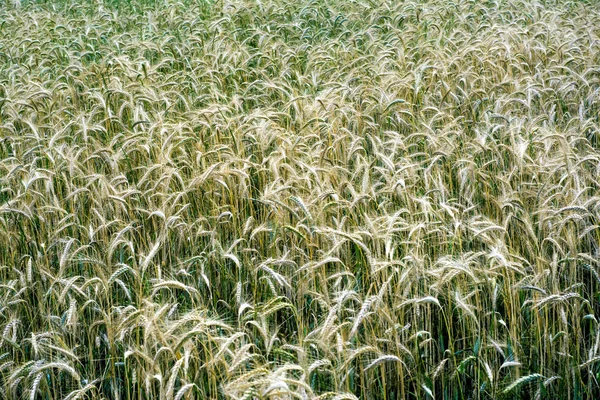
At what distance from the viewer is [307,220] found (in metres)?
3.61

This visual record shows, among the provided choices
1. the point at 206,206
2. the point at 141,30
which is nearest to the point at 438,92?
the point at 206,206

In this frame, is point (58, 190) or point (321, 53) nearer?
point (58, 190)

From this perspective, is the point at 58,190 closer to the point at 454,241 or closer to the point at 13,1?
the point at 454,241

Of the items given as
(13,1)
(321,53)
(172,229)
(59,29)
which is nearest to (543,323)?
(172,229)

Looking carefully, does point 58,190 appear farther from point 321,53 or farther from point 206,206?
point 321,53

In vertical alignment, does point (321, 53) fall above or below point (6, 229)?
below

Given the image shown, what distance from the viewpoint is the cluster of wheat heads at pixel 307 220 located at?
106 inches

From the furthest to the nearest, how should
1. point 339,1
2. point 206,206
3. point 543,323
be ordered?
point 339,1, point 206,206, point 543,323

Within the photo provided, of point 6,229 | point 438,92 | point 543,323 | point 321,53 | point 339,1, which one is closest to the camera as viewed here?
point 543,323

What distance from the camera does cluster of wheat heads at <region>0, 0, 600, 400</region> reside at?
8.85ft

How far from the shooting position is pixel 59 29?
8.82 meters

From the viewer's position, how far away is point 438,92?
5602 millimetres

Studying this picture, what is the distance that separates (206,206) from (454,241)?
148cm

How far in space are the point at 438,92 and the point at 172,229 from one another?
2736 mm
